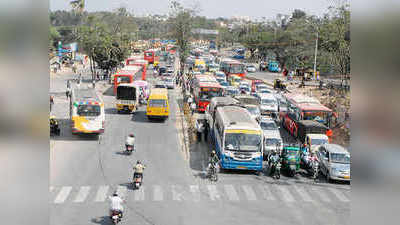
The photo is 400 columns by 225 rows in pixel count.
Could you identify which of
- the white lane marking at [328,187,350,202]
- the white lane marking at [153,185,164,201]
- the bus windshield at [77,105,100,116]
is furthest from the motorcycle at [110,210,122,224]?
the bus windshield at [77,105,100,116]

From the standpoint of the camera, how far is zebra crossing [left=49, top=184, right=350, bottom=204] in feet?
58.8

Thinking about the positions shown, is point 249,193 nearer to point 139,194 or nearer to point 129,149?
point 139,194

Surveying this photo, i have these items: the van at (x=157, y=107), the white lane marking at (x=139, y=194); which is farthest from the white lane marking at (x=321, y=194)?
the van at (x=157, y=107)

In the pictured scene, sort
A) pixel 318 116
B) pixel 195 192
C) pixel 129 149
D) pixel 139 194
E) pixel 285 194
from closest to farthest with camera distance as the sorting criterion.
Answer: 1. pixel 139 194
2. pixel 195 192
3. pixel 285 194
4. pixel 129 149
5. pixel 318 116

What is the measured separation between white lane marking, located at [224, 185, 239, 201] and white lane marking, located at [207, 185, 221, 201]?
0.44m

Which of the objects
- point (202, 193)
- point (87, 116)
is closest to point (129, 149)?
point (87, 116)

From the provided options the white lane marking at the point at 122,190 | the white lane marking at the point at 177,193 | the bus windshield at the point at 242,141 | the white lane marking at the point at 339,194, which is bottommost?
the white lane marking at the point at 339,194

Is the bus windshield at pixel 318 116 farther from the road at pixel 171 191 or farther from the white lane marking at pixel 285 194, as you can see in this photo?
the white lane marking at pixel 285 194

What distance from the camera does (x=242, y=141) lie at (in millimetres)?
22000

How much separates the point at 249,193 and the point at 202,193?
192 centimetres

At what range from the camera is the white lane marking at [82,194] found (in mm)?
17578

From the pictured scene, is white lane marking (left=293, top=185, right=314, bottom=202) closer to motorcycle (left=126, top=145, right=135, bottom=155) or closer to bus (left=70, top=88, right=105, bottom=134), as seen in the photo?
motorcycle (left=126, top=145, right=135, bottom=155)

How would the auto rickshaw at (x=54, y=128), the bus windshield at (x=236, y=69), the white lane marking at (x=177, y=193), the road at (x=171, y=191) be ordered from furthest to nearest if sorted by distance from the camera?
the bus windshield at (x=236, y=69), the auto rickshaw at (x=54, y=128), the white lane marking at (x=177, y=193), the road at (x=171, y=191)
